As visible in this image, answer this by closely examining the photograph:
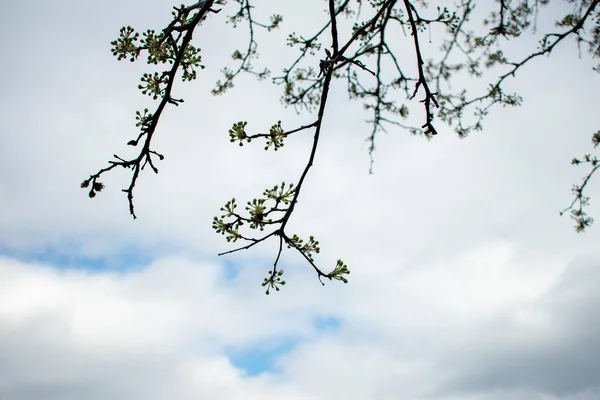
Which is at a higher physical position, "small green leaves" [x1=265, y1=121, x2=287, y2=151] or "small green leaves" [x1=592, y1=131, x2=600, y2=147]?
"small green leaves" [x1=592, y1=131, x2=600, y2=147]

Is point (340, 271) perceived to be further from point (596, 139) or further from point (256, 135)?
point (596, 139)

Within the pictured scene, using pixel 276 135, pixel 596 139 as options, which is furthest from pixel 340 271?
pixel 596 139

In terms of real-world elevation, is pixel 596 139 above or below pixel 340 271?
above

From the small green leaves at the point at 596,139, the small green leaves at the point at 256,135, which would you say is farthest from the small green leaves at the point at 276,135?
the small green leaves at the point at 596,139

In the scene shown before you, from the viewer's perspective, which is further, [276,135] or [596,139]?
[596,139]

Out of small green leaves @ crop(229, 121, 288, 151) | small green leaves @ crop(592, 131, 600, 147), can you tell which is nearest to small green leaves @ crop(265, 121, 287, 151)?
small green leaves @ crop(229, 121, 288, 151)

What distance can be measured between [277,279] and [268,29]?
431cm

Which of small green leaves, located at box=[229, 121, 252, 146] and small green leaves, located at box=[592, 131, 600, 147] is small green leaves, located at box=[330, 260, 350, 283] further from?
small green leaves, located at box=[592, 131, 600, 147]

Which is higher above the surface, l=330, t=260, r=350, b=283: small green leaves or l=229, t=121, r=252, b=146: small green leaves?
l=229, t=121, r=252, b=146: small green leaves

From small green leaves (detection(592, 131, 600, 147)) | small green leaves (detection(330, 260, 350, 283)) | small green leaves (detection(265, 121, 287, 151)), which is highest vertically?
small green leaves (detection(592, 131, 600, 147))

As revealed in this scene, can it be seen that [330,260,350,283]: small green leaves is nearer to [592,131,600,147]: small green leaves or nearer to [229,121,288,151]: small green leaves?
[229,121,288,151]: small green leaves

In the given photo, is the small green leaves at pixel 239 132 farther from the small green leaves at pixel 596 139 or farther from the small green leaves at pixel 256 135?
the small green leaves at pixel 596 139

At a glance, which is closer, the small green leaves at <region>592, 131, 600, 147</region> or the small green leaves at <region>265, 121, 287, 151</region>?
the small green leaves at <region>265, 121, 287, 151</region>

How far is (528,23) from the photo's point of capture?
7031 mm
